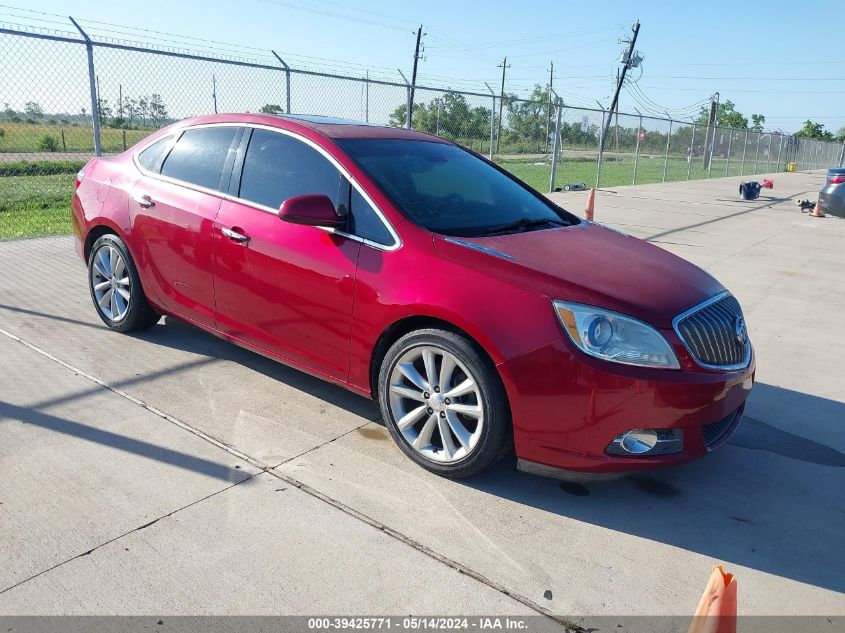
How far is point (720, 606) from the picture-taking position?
1.96 m

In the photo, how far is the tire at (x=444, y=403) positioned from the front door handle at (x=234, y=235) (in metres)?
1.14

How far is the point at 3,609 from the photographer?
2.40 metres

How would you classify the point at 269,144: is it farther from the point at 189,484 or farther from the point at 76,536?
the point at 76,536

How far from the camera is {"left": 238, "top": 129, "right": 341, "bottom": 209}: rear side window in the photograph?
3912 millimetres

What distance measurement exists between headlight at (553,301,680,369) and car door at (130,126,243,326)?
227 cm

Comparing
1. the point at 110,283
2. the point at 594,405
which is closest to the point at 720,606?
the point at 594,405

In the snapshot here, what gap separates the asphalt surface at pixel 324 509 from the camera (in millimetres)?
2602

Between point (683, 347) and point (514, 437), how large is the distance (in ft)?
2.76

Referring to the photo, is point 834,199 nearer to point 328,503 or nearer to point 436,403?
point 436,403

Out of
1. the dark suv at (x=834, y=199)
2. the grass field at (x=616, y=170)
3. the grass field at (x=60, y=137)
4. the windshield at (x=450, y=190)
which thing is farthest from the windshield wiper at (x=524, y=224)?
the grass field at (x=616, y=170)

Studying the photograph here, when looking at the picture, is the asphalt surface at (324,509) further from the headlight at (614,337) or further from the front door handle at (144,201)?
the front door handle at (144,201)

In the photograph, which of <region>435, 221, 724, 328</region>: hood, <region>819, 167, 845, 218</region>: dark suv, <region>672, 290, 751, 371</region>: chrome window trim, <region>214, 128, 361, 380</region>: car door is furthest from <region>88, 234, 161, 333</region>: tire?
<region>819, 167, 845, 218</region>: dark suv

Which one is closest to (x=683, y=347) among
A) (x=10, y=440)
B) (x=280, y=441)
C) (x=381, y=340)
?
(x=381, y=340)

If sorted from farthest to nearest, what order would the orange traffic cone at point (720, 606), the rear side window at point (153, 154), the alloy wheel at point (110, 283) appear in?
the alloy wheel at point (110, 283) → the rear side window at point (153, 154) → the orange traffic cone at point (720, 606)
